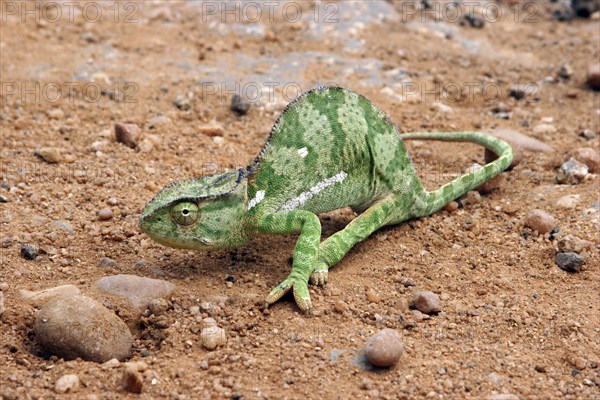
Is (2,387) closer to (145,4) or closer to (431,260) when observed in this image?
(431,260)

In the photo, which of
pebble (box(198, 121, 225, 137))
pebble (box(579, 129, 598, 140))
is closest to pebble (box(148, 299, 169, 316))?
pebble (box(198, 121, 225, 137))

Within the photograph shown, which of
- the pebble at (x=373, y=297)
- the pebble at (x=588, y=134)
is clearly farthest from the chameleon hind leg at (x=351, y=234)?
the pebble at (x=588, y=134)

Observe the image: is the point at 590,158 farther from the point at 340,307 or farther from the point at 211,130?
the point at 211,130

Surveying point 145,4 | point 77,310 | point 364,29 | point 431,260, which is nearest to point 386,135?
point 431,260

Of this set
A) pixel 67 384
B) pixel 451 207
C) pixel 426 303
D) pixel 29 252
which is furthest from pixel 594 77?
pixel 67 384

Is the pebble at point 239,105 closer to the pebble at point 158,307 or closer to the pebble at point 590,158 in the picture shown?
the pebble at point 590,158

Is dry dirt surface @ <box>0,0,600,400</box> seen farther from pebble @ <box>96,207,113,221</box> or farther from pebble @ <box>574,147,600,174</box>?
pebble @ <box>574,147,600,174</box>
